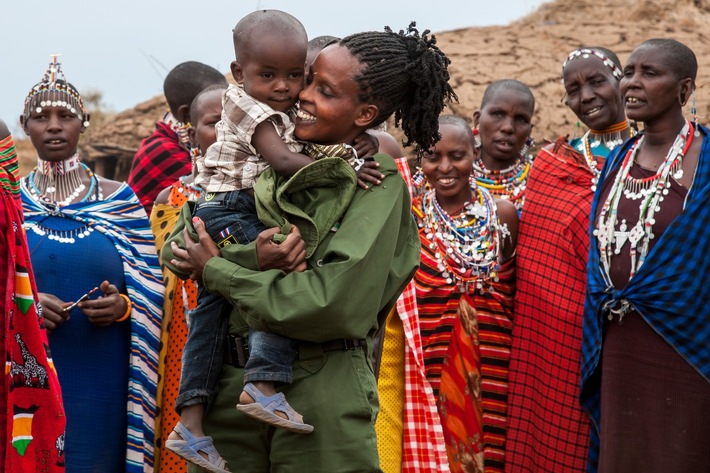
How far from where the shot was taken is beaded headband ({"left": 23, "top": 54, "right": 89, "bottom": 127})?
19.9 ft

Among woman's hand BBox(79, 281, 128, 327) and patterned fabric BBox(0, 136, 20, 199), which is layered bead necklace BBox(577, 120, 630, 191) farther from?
patterned fabric BBox(0, 136, 20, 199)

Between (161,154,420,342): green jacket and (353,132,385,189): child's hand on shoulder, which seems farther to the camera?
(353,132,385,189): child's hand on shoulder

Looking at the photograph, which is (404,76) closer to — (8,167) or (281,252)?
(281,252)

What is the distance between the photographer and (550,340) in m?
5.96

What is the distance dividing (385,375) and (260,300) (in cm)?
256

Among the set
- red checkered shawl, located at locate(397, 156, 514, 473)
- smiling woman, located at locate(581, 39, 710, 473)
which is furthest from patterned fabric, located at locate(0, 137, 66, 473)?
smiling woman, located at locate(581, 39, 710, 473)

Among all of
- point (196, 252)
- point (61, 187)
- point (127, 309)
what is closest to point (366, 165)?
point (196, 252)

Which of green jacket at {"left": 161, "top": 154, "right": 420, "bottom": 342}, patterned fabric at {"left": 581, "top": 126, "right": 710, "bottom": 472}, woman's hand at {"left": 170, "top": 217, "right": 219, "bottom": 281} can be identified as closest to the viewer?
green jacket at {"left": 161, "top": 154, "right": 420, "bottom": 342}

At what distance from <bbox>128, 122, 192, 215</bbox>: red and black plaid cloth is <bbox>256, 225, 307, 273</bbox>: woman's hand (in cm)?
398

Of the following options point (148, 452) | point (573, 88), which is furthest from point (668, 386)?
point (148, 452)

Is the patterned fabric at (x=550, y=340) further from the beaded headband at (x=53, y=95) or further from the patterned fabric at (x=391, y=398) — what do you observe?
the beaded headband at (x=53, y=95)

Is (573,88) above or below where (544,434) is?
above

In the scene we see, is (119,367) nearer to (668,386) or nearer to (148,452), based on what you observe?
(148,452)

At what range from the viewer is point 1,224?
467 cm
